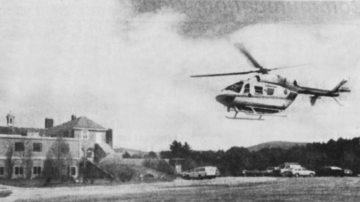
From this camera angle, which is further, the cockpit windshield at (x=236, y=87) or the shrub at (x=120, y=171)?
the cockpit windshield at (x=236, y=87)

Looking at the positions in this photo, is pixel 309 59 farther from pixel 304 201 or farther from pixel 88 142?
pixel 88 142

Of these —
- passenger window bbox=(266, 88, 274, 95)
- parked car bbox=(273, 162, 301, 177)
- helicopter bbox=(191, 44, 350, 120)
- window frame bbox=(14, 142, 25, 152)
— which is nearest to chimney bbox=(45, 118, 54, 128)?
window frame bbox=(14, 142, 25, 152)

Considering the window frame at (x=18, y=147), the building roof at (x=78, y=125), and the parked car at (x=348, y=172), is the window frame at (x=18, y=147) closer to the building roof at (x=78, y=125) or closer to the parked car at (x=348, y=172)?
the building roof at (x=78, y=125)

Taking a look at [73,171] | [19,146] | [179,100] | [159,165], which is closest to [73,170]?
[73,171]

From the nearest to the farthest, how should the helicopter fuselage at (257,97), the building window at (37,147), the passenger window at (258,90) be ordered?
the building window at (37,147)
the helicopter fuselage at (257,97)
the passenger window at (258,90)

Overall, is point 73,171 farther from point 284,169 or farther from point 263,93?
point 284,169

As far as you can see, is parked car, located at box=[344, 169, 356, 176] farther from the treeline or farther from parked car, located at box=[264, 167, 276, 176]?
parked car, located at box=[264, 167, 276, 176]

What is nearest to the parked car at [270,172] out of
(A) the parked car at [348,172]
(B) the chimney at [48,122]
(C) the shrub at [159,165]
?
(A) the parked car at [348,172]
